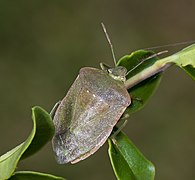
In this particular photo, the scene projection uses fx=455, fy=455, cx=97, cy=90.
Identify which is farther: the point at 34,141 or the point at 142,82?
the point at 142,82

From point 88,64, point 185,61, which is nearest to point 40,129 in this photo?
point 185,61

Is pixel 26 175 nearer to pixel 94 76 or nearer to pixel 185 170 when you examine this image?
pixel 94 76

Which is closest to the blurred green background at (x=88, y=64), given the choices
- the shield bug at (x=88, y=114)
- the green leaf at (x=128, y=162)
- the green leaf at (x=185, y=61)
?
the shield bug at (x=88, y=114)

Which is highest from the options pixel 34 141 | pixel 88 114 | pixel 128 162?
pixel 34 141

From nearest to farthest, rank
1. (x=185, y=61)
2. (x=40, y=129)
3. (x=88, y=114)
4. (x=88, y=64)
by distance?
(x=40, y=129) < (x=185, y=61) < (x=88, y=114) < (x=88, y=64)

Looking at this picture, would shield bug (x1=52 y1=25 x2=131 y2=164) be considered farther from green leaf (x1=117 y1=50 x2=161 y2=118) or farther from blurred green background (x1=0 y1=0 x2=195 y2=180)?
blurred green background (x1=0 y1=0 x2=195 y2=180)

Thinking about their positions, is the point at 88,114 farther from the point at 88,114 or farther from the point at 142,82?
the point at 142,82

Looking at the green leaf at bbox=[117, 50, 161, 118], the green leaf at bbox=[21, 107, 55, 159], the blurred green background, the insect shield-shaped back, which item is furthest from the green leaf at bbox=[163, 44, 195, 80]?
the blurred green background

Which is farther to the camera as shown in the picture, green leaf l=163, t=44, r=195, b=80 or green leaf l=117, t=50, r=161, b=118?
green leaf l=117, t=50, r=161, b=118
